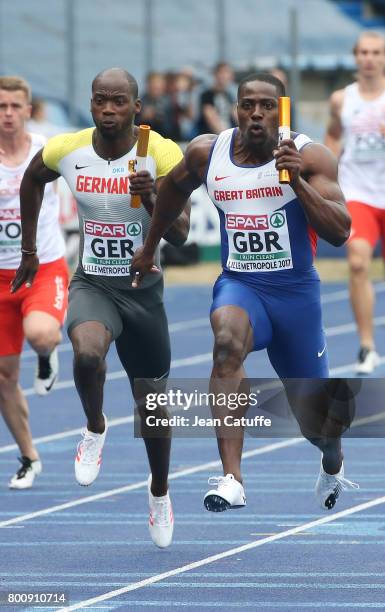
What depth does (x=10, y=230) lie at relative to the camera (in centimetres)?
980

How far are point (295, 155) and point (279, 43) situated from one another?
991 inches

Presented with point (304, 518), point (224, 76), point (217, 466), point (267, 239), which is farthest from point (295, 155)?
point (224, 76)

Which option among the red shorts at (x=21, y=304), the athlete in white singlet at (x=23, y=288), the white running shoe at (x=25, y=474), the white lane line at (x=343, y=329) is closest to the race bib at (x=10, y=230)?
the athlete in white singlet at (x=23, y=288)

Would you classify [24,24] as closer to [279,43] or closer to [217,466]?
[279,43]

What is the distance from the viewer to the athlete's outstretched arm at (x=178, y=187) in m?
7.52

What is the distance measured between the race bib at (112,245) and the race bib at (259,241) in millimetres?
596

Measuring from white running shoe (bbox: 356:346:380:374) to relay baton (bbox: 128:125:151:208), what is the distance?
5872 mm

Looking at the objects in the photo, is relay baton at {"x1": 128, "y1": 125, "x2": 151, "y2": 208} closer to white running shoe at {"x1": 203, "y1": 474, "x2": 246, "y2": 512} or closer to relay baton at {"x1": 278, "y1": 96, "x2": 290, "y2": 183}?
relay baton at {"x1": 278, "y1": 96, "x2": 290, "y2": 183}

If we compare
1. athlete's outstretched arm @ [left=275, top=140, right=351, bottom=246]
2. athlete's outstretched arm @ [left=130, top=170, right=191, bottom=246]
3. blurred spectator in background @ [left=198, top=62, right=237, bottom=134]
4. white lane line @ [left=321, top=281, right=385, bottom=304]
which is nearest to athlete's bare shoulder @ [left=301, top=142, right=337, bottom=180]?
athlete's outstretched arm @ [left=275, top=140, right=351, bottom=246]

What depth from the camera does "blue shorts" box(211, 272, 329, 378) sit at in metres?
7.43

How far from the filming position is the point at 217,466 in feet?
34.3

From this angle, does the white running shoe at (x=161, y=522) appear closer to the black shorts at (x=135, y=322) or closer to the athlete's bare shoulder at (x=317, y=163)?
the black shorts at (x=135, y=322)

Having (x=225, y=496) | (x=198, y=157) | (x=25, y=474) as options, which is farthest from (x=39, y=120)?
(x=225, y=496)

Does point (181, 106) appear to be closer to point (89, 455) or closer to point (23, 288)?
point (23, 288)
